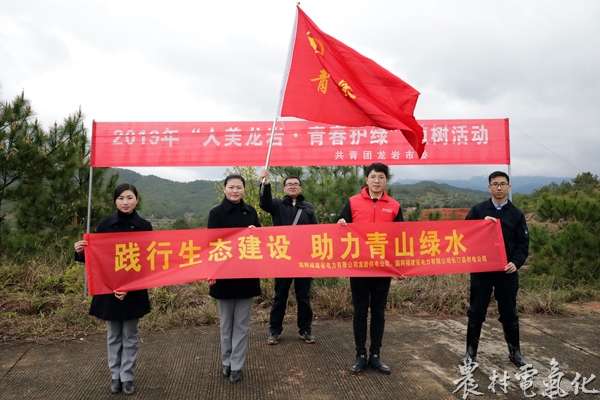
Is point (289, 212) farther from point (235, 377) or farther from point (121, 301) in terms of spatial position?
point (121, 301)

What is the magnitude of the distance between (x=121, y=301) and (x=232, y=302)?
2.79ft

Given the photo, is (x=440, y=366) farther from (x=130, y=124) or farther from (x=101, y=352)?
(x=130, y=124)

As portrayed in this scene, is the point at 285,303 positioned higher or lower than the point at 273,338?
higher

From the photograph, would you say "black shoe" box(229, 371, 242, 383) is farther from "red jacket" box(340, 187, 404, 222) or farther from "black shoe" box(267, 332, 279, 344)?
"red jacket" box(340, 187, 404, 222)

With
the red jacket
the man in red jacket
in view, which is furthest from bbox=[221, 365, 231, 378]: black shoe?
the red jacket

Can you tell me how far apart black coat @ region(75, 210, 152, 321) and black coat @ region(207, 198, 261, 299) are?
54cm

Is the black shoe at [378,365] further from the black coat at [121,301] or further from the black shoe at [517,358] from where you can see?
the black coat at [121,301]

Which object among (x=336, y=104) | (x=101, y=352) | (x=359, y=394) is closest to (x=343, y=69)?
(x=336, y=104)

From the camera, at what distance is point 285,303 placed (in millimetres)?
4254

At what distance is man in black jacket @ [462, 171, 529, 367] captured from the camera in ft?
11.7

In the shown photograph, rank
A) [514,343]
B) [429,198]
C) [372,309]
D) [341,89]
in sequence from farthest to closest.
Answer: [429,198] → [341,89] → [514,343] → [372,309]

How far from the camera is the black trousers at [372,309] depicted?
3533mm

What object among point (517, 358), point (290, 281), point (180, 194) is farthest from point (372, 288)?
point (180, 194)

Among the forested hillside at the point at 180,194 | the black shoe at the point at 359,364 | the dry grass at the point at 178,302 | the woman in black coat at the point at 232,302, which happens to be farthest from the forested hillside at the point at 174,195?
the black shoe at the point at 359,364
